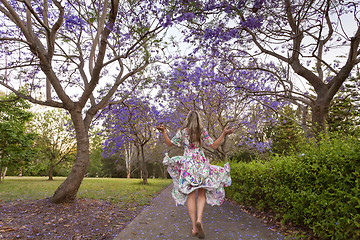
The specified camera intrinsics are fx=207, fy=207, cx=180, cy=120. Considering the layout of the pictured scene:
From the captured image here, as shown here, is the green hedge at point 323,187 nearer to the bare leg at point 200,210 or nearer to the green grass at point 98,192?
the bare leg at point 200,210

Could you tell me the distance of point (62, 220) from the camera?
418 centimetres

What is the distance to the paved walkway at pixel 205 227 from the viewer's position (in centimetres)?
330

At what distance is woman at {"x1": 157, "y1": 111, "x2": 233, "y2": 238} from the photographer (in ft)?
11.5

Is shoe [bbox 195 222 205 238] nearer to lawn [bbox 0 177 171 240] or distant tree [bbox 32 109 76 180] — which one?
lawn [bbox 0 177 171 240]

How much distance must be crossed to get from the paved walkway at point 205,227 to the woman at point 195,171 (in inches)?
12.9

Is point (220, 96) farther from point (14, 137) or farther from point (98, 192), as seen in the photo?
point (14, 137)

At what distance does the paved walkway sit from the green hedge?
576 millimetres

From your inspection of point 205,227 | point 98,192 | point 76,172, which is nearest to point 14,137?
point 98,192

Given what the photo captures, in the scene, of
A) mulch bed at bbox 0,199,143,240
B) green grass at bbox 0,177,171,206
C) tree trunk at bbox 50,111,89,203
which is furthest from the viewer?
green grass at bbox 0,177,171,206

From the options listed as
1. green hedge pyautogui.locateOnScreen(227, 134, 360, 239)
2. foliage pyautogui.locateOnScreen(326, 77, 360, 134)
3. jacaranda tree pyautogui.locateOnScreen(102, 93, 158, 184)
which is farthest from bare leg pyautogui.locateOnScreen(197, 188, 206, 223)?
jacaranda tree pyautogui.locateOnScreen(102, 93, 158, 184)

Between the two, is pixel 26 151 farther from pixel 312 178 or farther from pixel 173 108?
pixel 312 178

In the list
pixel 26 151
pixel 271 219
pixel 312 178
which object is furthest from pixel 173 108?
pixel 26 151

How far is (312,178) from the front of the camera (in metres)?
2.92

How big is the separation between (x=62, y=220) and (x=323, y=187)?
15.2ft
